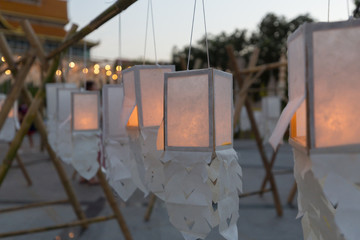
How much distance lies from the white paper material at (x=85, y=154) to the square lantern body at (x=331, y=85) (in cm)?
149

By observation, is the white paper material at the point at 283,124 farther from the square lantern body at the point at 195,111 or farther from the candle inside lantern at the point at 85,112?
the candle inside lantern at the point at 85,112

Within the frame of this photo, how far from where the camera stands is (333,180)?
2.32 feet

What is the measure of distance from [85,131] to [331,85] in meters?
1.59

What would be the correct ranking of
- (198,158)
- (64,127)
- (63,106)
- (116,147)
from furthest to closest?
(63,106)
(64,127)
(116,147)
(198,158)

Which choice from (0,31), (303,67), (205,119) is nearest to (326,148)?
(303,67)

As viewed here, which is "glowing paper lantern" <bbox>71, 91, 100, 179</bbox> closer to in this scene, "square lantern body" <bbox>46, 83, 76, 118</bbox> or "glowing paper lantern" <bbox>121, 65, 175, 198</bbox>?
"glowing paper lantern" <bbox>121, 65, 175, 198</bbox>

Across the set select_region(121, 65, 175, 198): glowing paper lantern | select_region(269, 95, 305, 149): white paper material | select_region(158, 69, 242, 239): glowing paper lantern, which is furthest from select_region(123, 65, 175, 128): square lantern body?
select_region(269, 95, 305, 149): white paper material

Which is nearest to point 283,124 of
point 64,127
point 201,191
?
point 201,191

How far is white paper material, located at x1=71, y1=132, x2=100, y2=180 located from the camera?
6.51 feet

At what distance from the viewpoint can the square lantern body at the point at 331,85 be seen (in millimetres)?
702

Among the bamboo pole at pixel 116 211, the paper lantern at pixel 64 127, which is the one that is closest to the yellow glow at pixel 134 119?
the paper lantern at pixel 64 127

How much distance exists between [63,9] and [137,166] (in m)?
20.9

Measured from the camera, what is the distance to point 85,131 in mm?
2057

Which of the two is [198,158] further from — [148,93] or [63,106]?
[63,106]
